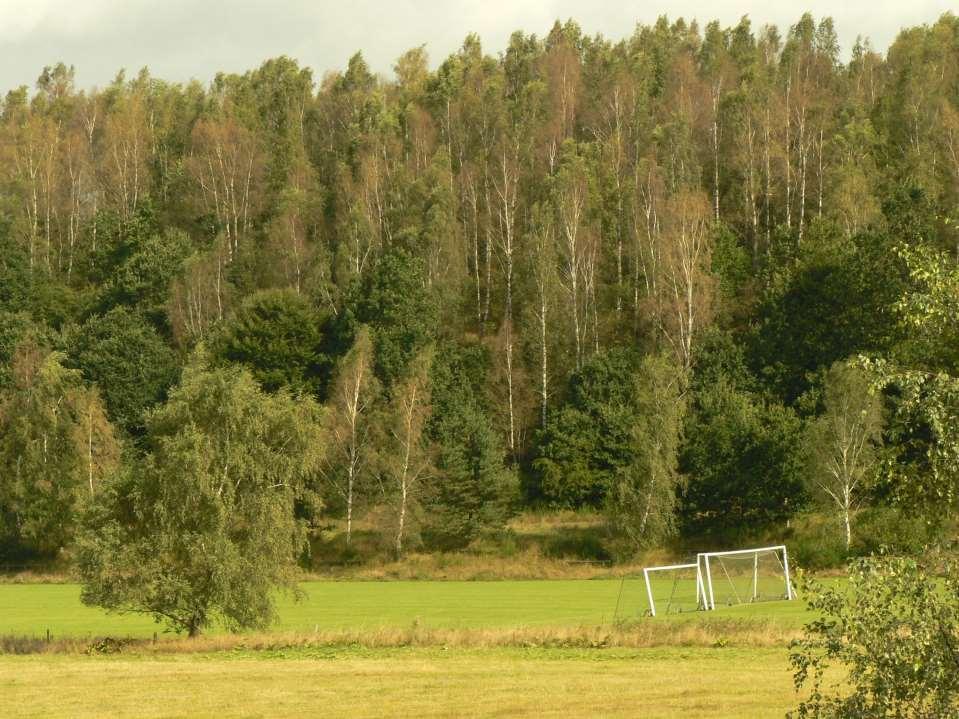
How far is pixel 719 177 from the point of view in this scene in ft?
402

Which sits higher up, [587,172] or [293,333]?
[587,172]

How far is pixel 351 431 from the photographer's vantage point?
89.0 metres

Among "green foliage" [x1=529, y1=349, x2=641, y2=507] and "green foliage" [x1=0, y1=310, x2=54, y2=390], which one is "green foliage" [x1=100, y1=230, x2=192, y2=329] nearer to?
"green foliage" [x1=0, y1=310, x2=54, y2=390]

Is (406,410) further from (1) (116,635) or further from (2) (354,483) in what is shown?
(1) (116,635)

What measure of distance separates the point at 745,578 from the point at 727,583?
3.28 ft

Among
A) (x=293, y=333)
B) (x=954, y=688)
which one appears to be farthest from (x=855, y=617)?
(x=293, y=333)

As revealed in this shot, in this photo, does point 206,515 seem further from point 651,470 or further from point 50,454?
point 50,454

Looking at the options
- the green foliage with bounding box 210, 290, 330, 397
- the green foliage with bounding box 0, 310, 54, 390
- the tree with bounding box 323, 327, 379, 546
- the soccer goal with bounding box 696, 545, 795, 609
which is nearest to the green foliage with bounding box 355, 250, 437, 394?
the green foliage with bounding box 210, 290, 330, 397

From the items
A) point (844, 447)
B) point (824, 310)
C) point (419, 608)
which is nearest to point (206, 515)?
point (419, 608)

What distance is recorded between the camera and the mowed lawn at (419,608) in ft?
165

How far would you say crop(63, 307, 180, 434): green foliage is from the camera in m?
102

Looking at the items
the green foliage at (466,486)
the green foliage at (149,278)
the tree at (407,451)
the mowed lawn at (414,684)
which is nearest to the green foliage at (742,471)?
the green foliage at (466,486)

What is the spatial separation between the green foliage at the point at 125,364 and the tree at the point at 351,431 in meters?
17.7

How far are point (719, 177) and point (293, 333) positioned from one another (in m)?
44.1
